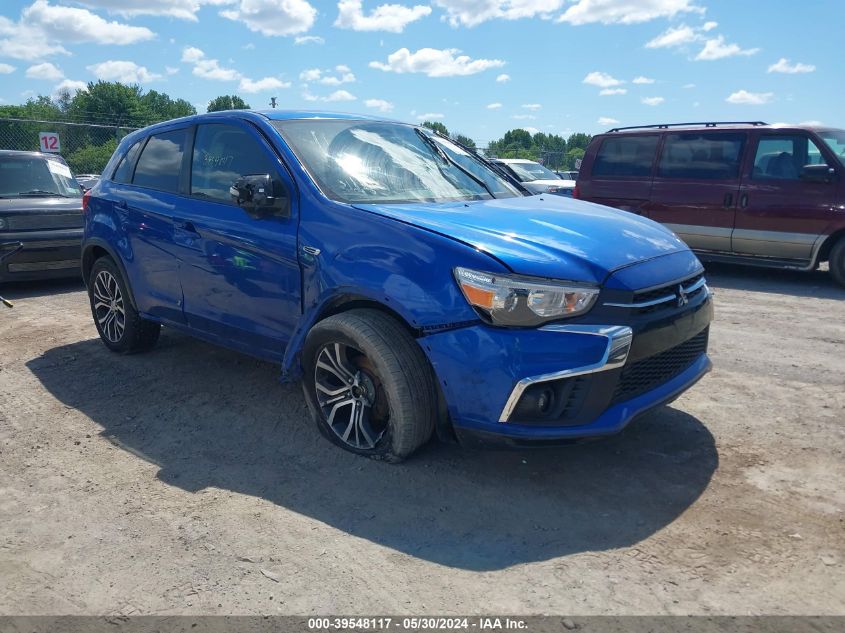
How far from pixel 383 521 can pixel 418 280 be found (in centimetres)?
110

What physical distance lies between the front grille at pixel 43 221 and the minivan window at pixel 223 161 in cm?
474

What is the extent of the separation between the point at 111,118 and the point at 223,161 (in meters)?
67.9

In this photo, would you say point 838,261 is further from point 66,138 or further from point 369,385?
point 66,138

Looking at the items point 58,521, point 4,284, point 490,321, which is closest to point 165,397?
point 58,521

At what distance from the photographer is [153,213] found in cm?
483

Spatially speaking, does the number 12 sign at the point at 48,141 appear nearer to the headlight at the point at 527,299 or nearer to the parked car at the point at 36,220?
the parked car at the point at 36,220

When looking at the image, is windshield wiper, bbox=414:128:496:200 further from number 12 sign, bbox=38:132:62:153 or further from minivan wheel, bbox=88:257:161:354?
number 12 sign, bbox=38:132:62:153

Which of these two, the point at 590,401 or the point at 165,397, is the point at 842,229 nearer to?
the point at 590,401

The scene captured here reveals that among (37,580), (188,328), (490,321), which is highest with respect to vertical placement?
(490,321)

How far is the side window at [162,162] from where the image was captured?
4809 millimetres

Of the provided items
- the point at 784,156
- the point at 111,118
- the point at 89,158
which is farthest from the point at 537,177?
the point at 111,118

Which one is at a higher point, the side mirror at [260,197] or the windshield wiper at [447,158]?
the windshield wiper at [447,158]

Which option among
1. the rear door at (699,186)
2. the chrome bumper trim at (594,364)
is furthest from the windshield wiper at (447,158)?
the rear door at (699,186)

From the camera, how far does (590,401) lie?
3.04 metres
